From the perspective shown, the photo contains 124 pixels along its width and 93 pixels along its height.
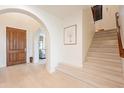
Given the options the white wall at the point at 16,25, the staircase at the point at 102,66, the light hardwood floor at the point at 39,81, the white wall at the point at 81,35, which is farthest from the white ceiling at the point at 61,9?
the white wall at the point at 16,25

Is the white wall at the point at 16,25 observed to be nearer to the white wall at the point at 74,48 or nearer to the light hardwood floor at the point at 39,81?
the light hardwood floor at the point at 39,81

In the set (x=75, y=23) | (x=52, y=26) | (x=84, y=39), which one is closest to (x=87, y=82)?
(x=84, y=39)

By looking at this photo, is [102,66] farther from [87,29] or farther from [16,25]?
[16,25]

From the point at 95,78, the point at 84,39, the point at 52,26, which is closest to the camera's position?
the point at 95,78

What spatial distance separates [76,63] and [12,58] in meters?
3.83

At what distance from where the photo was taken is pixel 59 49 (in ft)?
18.4

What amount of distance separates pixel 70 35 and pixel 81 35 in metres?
0.68

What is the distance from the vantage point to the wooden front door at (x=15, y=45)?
269 inches

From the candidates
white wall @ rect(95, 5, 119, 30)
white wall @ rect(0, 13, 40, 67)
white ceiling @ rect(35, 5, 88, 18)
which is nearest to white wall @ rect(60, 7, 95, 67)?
white ceiling @ rect(35, 5, 88, 18)

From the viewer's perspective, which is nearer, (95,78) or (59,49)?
(95,78)

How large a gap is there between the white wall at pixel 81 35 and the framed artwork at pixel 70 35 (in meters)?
0.15

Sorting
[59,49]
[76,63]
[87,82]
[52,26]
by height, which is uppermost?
[52,26]

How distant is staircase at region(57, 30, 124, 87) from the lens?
324 centimetres

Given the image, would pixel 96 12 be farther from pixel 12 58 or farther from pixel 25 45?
pixel 12 58
